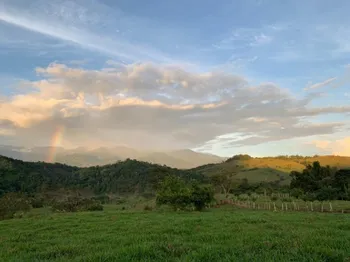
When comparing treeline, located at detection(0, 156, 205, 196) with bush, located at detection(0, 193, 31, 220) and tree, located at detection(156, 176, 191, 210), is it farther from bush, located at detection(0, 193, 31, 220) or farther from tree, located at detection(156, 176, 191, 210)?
bush, located at detection(0, 193, 31, 220)

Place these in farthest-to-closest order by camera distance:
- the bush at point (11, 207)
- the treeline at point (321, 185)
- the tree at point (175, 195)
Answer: the treeline at point (321, 185)
the tree at point (175, 195)
the bush at point (11, 207)

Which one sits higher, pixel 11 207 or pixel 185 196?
pixel 185 196

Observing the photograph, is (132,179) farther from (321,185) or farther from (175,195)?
(175,195)

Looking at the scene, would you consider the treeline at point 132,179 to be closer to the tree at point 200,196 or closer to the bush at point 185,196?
the tree at point 200,196

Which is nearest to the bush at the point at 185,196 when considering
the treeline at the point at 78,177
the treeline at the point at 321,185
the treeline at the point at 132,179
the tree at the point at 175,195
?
the tree at the point at 175,195

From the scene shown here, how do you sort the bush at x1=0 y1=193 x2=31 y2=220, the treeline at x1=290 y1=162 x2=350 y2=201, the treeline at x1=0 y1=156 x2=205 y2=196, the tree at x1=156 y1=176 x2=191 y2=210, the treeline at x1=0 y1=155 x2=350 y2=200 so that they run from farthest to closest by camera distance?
the treeline at x1=0 y1=156 x2=205 y2=196
the treeline at x1=0 y1=155 x2=350 y2=200
the treeline at x1=290 y1=162 x2=350 y2=201
the tree at x1=156 y1=176 x2=191 y2=210
the bush at x1=0 y1=193 x2=31 y2=220

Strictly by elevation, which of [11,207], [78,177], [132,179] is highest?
[78,177]

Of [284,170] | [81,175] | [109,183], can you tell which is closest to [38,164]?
[81,175]

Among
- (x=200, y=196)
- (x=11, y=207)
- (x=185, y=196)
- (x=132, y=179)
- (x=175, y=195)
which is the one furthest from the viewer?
(x=132, y=179)

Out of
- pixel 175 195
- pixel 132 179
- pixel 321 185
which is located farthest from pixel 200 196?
pixel 132 179

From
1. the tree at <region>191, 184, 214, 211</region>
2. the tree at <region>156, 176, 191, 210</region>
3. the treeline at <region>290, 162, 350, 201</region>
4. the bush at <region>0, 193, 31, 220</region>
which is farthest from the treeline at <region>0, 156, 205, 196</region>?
the tree at <region>191, 184, 214, 211</region>

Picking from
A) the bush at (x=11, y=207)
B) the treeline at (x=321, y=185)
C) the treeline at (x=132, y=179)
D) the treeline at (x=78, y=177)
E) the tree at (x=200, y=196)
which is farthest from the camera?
the treeline at (x=78, y=177)

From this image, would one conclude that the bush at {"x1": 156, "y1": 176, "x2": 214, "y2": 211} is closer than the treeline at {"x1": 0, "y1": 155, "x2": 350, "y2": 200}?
Yes

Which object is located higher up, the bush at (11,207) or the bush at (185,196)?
the bush at (185,196)
